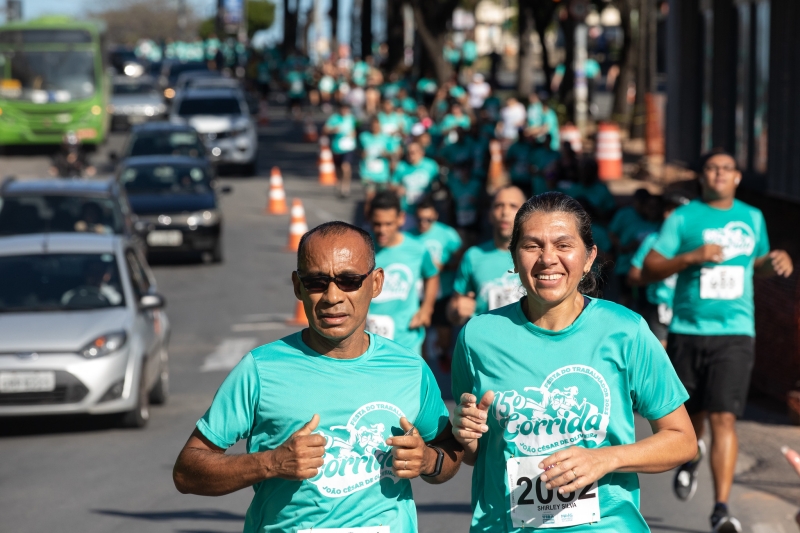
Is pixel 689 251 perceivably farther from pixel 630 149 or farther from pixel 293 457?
pixel 630 149

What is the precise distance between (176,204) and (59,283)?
861 centimetres

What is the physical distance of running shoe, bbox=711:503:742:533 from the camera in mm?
6965

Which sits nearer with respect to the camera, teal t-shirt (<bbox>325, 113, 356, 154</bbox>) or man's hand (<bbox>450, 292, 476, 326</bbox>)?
man's hand (<bbox>450, 292, 476, 326</bbox>)

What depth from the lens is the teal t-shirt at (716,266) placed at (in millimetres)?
7387

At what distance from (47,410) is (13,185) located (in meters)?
5.40

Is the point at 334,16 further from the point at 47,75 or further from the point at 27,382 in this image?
the point at 27,382

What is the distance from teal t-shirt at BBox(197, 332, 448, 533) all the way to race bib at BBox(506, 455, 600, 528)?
1.19 ft

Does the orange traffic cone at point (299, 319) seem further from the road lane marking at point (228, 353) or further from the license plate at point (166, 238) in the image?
the license plate at point (166, 238)

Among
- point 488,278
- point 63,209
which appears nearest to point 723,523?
point 488,278

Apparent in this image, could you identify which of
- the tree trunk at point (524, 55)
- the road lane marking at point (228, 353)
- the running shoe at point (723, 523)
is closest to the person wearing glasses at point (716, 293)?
the running shoe at point (723, 523)

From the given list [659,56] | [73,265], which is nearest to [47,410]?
[73,265]

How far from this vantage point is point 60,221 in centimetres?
1495

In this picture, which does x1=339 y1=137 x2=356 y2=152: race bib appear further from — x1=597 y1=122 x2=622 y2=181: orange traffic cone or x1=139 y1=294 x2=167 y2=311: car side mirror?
x1=139 y1=294 x2=167 y2=311: car side mirror

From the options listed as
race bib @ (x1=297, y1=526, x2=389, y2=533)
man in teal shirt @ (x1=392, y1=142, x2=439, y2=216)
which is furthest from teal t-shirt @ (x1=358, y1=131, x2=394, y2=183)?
race bib @ (x1=297, y1=526, x2=389, y2=533)
